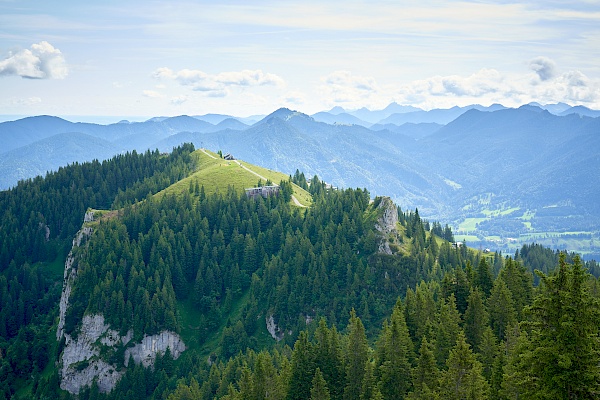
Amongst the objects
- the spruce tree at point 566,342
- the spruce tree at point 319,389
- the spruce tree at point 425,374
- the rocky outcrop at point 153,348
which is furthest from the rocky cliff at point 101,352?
the spruce tree at point 566,342

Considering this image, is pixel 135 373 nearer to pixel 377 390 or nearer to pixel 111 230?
pixel 111 230

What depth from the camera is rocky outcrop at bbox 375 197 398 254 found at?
514 ft

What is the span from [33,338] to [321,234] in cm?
10091

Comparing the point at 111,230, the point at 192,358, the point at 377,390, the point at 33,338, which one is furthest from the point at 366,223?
the point at 33,338

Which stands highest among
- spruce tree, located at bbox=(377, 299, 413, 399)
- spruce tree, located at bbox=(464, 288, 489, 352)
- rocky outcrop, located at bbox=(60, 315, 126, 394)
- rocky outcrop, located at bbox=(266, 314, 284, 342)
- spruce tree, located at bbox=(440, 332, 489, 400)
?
spruce tree, located at bbox=(440, 332, 489, 400)

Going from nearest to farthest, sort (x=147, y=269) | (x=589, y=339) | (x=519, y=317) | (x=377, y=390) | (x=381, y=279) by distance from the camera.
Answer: (x=589, y=339) → (x=377, y=390) → (x=519, y=317) → (x=381, y=279) → (x=147, y=269)

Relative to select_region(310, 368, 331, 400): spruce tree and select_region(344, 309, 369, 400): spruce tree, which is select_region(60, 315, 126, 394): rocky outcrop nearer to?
select_region(344, 309, 369, 400): spruce tree

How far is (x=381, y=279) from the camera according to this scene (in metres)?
150

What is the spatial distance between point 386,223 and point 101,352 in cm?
8943

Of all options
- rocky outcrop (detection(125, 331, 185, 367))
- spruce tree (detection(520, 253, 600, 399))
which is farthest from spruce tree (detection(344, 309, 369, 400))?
rocky outcrop (detection(125, 331, 185, 367))

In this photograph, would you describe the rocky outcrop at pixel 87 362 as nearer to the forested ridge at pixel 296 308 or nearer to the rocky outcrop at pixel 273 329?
the forested ridge at pixel 296 308

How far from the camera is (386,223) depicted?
162 metres

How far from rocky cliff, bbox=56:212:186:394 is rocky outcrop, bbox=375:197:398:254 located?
2583 inches

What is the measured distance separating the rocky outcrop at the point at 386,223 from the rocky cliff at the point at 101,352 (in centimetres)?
6562
